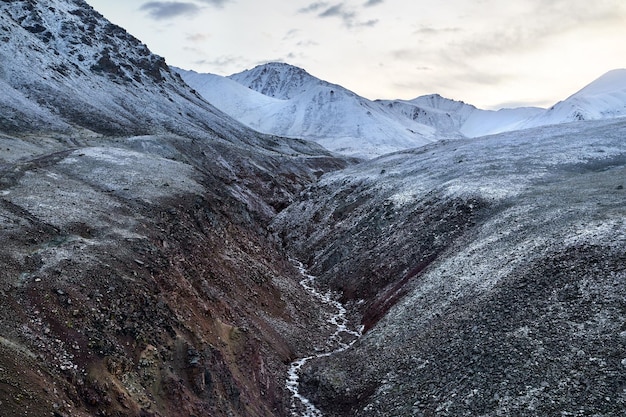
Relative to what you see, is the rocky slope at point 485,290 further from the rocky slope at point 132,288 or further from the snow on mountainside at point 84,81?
the snow on mountainside at point 84,81

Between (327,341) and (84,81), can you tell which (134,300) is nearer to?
(327,341)

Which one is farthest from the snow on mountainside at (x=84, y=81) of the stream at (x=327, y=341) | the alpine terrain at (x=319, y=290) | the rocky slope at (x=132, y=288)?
the stream at (x=327, y=341)

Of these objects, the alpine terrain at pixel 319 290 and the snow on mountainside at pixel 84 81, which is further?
the snow on mountainside at pixel 84 81

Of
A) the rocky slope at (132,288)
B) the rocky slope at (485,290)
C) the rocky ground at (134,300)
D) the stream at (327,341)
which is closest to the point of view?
the rocky ground at (134,300)

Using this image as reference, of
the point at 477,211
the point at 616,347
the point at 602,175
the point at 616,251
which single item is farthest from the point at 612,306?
the point at 602,175

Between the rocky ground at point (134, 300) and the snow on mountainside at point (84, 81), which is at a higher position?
the snow on mountainside at point (84, 81)

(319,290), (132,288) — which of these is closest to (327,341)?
(319,290)

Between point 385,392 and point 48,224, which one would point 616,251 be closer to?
point 385,392

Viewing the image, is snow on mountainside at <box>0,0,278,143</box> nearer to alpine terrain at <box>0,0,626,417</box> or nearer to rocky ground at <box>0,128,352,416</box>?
alpine terrain at <box>0,0,626,417</box>

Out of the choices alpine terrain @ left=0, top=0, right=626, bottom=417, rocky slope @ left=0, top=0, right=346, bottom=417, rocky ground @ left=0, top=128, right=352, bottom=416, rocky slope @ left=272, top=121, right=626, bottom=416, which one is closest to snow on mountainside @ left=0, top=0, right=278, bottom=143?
rocky slope @ left=0, top=0, right=346, bottom=417
